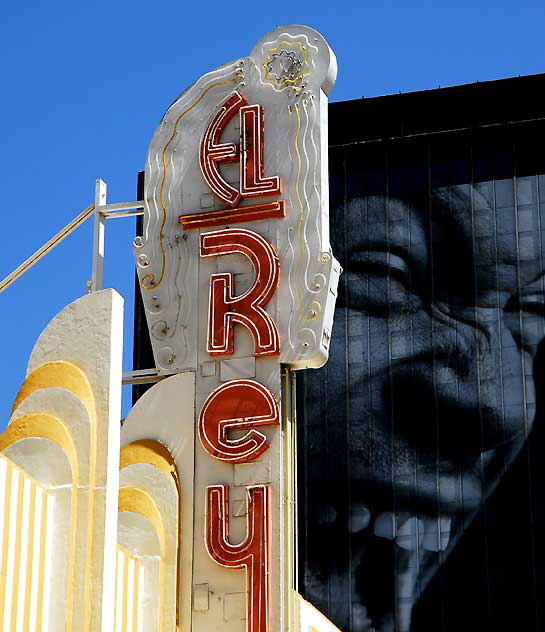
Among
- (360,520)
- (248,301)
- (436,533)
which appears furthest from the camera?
(360,520)

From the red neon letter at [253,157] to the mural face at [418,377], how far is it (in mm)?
46496

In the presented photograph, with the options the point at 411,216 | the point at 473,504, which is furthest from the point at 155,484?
the point at 411,216

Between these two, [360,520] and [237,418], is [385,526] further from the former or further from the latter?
[237,418]

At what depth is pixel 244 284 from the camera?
62.1 ft

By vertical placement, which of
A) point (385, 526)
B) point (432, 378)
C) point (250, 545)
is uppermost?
point (432, 378)

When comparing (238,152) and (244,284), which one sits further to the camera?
(238,152)

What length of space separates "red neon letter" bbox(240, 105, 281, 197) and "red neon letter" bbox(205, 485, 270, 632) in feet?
10.8

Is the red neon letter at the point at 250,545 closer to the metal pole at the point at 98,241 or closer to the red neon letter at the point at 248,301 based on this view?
the red neon letter at the point at 248,301

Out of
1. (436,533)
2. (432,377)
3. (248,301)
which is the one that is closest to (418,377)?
(432,377)

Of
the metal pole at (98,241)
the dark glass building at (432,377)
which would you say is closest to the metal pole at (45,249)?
the metal pole at (98,241)

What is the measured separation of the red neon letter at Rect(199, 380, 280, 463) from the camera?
718 inches

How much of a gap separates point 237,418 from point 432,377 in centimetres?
4893

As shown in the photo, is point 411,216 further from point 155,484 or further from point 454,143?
point 155,484

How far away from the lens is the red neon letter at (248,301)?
18578 mm
